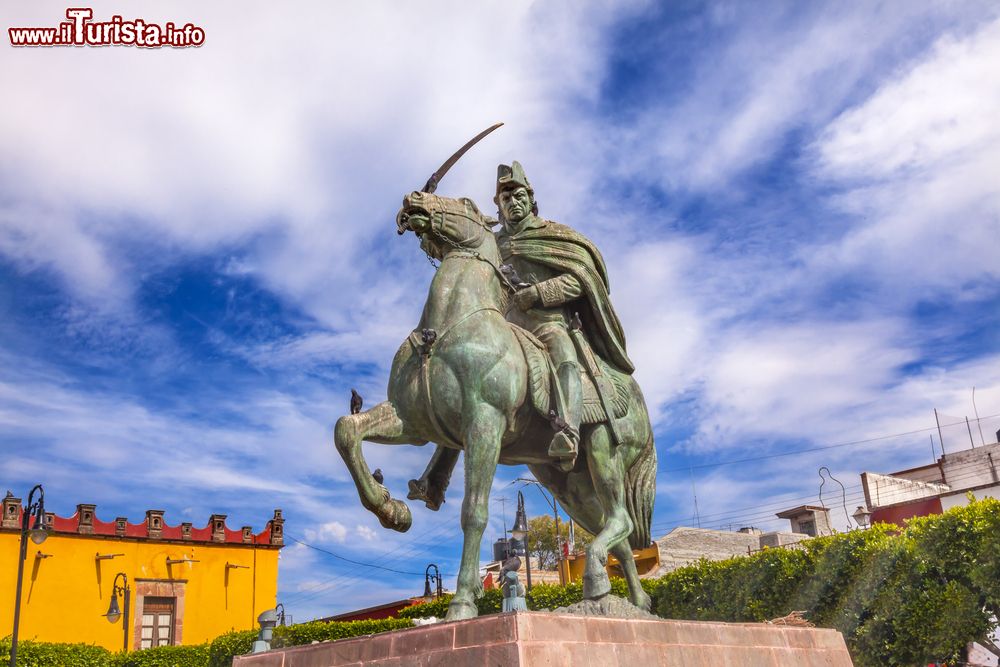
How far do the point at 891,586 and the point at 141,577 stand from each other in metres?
28.4

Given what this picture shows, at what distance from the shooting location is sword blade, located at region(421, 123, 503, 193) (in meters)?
6.86

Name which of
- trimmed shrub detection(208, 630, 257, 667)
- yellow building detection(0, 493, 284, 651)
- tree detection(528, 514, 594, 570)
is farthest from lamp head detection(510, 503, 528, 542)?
tree detection(528, 514, 594, 570)

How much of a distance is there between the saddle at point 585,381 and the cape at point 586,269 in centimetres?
16

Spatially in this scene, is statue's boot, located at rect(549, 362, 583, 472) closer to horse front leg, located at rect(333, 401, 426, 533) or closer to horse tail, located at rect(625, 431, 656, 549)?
horse tail, located at rect(625, 431, 656, 549)

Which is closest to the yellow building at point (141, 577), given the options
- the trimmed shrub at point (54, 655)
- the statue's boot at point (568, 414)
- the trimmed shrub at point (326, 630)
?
the trimmed shrub at point (54, 655)

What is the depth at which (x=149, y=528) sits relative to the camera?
36000 millimetres

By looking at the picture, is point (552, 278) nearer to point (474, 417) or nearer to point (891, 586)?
point (474, 417)

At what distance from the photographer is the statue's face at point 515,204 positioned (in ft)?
24.4

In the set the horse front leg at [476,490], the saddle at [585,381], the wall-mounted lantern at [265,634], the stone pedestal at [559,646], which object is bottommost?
the stone pedestal at [559,646]

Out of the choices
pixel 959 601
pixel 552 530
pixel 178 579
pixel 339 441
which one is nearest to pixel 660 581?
pixel 959 601

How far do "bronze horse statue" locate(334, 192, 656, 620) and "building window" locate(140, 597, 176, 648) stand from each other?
32423 mm

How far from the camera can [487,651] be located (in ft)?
15.7

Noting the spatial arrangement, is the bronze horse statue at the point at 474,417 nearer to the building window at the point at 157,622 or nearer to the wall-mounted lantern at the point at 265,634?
the wall-mounted lantern at the point at 265,634

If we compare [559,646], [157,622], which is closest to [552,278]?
[559,646]
